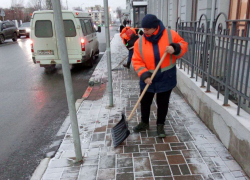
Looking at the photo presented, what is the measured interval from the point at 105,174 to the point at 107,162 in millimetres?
234

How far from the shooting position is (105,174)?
272cm

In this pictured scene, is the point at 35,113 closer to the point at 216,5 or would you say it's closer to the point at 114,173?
the point at 114,173

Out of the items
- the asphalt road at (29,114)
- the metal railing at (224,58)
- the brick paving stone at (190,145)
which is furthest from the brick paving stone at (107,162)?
the metal railing at (224,58)

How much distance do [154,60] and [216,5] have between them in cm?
435

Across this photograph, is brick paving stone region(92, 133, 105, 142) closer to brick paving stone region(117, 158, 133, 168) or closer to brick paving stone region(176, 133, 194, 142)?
brick paving stone region(117, 158, 133, 168)

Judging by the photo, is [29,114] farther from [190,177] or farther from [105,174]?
[190,177]

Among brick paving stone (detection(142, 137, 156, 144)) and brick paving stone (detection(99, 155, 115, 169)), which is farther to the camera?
brick paving stone (detection(142, 137, 156, 144))

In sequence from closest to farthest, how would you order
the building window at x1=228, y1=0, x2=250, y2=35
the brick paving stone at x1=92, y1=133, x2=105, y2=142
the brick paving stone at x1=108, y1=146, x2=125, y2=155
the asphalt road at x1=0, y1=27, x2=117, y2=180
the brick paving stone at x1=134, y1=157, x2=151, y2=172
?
the brick paving stone at x1=134, y1=157, x2=151, y2=172 → the brick paving stone at x1=108, y1=146, x2=125, y2=155 → the asphalt road at x1=0, y1=27, x2=117, y2=180 → the brick paving stone at x1=92, y1=133, x2=105, y2=142 → the building window at x1=228, y1=0, x2=250, y2=35

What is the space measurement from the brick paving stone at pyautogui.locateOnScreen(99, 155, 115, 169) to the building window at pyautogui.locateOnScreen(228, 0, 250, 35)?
4037 millimetres

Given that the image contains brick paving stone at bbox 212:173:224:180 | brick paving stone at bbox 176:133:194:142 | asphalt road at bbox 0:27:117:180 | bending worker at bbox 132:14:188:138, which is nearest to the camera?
brick paving stone at bbox 212:173:224:180

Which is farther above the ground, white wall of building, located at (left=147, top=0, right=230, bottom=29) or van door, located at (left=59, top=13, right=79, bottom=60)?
white wall of building, located at (left=147, top=0, right=230, bottom=29)

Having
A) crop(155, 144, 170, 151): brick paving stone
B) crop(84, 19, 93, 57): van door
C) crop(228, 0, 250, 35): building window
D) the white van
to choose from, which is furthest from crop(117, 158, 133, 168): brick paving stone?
crop(84, 19, 93, 57): van door

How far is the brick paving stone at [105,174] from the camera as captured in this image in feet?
8.73

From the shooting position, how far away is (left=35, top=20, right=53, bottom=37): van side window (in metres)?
8.08
